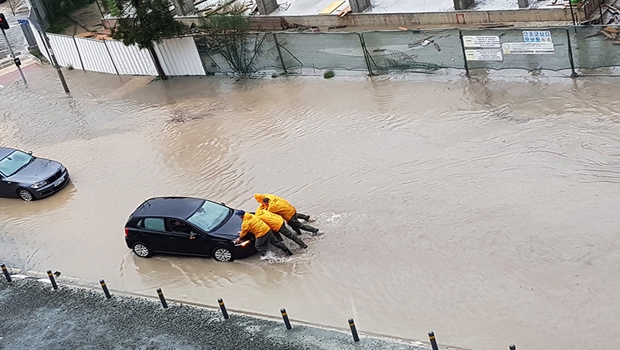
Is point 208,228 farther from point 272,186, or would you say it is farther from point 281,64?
point 281,64

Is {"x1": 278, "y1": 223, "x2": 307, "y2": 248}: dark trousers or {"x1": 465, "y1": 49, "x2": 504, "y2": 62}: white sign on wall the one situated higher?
{"x1": 465, "y1": 49, "x2": 504, "y2": 62}: white sign on wall

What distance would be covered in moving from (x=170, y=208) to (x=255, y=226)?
7.52 ft

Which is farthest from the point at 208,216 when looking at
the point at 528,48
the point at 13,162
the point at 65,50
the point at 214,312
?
the point at 65,50

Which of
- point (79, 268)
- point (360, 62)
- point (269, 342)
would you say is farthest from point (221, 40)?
point (269, 342)

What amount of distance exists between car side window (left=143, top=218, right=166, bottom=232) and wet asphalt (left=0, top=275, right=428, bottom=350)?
1.74m

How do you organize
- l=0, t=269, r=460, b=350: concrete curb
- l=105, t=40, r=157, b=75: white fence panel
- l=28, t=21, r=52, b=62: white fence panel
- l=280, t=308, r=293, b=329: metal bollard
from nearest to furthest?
l=0, t=269, r=460, b=350: concrete curb < l=280, t=308, r=293, b=329: metal bollard < l=105, t=40, r=157, b=75: white fence panel < l=28, t=21, r=52, b=62: white fence panel

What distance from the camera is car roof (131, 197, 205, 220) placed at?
16516 mm

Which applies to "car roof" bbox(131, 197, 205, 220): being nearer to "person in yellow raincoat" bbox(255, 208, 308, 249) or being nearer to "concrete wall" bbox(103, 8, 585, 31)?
"person in yellow raincoat" bbox(255, 208, 308, 249)

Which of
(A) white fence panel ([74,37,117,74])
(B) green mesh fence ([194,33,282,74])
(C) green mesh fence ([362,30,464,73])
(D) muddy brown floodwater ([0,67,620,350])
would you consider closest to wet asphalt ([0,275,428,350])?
(D) muddy brown floodwater ([0,67,620,350])

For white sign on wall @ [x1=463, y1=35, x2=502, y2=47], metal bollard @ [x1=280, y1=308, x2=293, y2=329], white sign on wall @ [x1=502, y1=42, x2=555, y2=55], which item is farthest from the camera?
white sign on wall @ [x1=463, y1=35, x2=502, y2=47]

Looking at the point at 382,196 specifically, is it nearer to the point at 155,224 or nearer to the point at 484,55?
the point at 155,224

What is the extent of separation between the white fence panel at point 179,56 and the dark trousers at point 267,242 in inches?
562

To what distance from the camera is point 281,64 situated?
26734mm

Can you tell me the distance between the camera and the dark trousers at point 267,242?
15.7 metres
